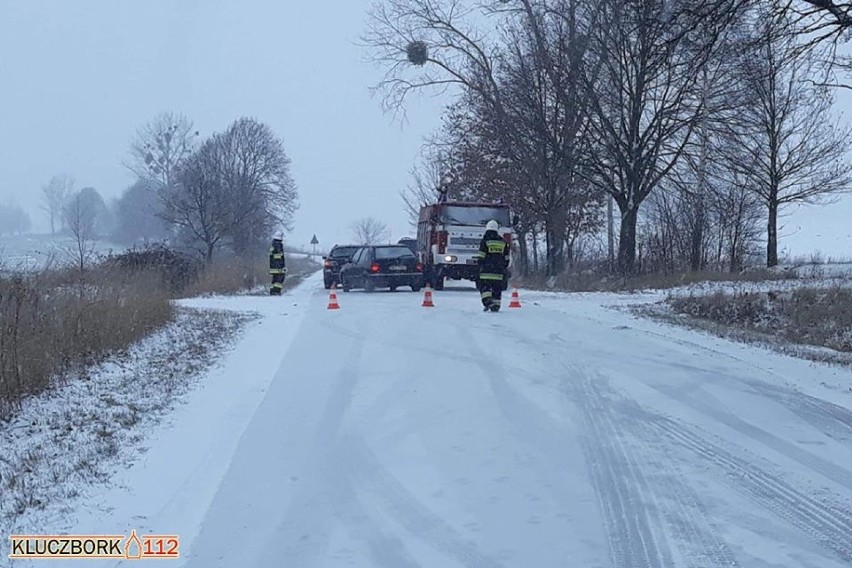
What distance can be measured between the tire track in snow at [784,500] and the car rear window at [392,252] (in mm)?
21102

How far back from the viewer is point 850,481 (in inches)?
251

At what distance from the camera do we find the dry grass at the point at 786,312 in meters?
15.6

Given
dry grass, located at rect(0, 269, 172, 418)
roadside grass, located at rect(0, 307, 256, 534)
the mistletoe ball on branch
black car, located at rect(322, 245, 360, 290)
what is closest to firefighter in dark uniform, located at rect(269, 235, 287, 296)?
black car, located at rect(322, 245, 360, 290)

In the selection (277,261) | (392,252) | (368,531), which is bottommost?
(368,531)

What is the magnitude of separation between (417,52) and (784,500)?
107ft

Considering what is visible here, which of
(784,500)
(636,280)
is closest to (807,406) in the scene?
(784,500)

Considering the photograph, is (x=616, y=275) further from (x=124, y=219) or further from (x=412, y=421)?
(x=124, y=219)

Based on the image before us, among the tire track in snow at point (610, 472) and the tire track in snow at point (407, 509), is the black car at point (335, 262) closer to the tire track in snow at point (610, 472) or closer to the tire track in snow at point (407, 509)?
the tire track in snow at point (610, 472)

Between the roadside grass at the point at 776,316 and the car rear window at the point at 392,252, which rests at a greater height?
the car rear window at the point at 392,252

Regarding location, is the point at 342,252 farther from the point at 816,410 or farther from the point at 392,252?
the point at 816,410

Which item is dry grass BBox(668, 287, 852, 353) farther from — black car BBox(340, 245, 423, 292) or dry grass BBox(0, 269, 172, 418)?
dry grass BBox(0, 269, 172, 418)

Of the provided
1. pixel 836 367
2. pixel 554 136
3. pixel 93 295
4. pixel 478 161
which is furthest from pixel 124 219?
pixel 836 367

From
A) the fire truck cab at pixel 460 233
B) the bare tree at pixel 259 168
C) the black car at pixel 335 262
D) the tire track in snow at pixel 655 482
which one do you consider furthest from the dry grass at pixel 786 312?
the bare tree at pixel 259 168

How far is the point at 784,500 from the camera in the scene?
595 centimetres
